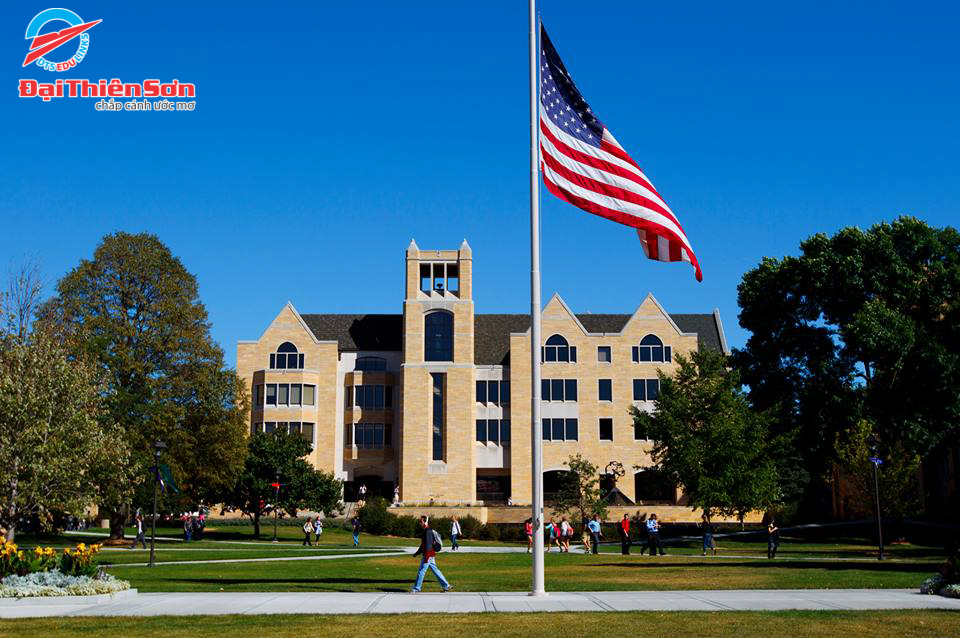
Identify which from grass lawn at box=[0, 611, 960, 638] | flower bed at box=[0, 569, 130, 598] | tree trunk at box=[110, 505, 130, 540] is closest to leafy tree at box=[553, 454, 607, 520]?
tree trunk at box=[110, 505, 130, 540]

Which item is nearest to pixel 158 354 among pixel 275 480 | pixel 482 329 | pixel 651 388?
pixel 275 480

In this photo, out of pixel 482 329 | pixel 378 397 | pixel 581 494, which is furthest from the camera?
pixel 482 329

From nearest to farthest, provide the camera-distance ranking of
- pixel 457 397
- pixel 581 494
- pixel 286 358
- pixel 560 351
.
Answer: pixel 581 494 → pixel 457 397 → pixel 560 351 → pixel 286 358

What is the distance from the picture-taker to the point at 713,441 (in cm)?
4912

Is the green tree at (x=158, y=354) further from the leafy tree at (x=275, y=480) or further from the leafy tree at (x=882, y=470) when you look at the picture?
the leafy tree at (x=882, y=470)

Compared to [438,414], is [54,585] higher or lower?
lower

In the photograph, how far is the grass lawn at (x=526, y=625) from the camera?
14.8m

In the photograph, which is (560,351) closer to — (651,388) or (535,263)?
(651,388)

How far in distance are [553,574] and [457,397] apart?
50.1 meters

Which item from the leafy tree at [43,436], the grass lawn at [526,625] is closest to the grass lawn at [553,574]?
the grass lawn at [526,625]

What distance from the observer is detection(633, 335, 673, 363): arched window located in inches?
3132

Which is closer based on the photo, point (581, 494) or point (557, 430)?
point (581, 494)

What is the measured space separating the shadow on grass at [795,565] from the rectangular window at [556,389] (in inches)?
1730

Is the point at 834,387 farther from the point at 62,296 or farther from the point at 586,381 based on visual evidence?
the point at 62,296
